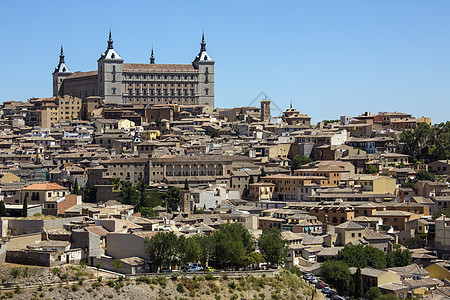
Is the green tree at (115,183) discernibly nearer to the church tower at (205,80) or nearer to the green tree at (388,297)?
the green tree at (388,297)

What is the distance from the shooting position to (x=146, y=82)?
129 m

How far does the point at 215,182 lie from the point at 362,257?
981 inches

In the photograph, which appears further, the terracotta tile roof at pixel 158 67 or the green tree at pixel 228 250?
the terracotta tile roof at pixel 158 67

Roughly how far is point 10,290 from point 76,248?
5.93 meters

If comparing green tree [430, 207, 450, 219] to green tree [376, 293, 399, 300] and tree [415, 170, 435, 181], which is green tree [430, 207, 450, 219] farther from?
green tree [376, 293, 399, 300]

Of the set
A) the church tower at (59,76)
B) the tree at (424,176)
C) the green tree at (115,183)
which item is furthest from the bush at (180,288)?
the church tower at (59,76)

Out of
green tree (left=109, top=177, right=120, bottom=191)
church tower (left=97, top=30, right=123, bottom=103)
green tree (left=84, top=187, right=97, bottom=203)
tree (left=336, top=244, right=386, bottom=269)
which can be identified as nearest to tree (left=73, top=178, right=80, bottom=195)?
green tree (left=84, top=187, right=97, bottom=203)

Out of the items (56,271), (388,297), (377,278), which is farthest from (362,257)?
(56,271)

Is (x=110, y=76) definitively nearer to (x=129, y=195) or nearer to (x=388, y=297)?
(x=129, y=195)

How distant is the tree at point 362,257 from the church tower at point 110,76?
244 feet

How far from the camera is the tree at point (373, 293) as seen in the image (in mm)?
50031

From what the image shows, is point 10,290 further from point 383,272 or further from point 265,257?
point 383,272

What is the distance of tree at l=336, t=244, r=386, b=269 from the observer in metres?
54.7

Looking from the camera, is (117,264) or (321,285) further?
(321,285)
